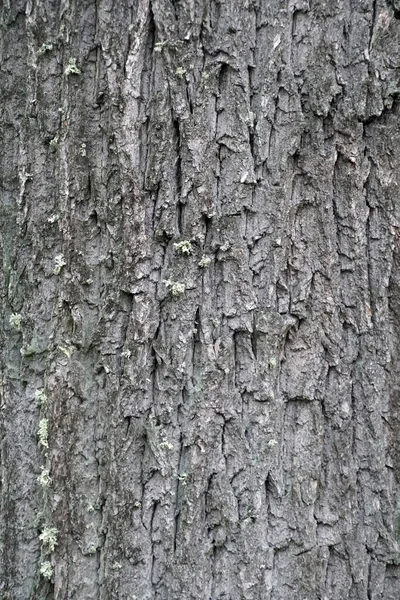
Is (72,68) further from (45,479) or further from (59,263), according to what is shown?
(45,479)

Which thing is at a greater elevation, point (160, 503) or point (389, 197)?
point (389, 197)

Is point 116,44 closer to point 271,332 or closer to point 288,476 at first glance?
point 271,332

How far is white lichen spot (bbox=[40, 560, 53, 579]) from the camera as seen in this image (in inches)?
61.1

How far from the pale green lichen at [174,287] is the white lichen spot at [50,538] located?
0.70 m

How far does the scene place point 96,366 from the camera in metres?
1.54

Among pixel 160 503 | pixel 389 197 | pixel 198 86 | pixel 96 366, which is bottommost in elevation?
pixel 160 503

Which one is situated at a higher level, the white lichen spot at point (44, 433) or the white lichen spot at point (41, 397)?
the white lichen spot at point (41, 397)

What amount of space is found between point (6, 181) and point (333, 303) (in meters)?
0.94

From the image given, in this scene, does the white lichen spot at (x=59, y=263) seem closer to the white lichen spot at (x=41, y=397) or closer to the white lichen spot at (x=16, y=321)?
the white lichen spot at (x=16, y=321)

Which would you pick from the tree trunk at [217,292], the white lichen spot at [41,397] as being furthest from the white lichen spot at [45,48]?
the white lichen spot at [41,397]

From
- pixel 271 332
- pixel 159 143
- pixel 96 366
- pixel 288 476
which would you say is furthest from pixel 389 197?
pixel 96 366

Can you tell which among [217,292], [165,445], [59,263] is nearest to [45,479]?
[165,445]

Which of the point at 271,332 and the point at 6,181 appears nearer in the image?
the point at 271,332

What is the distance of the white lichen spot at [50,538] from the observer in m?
1.55
